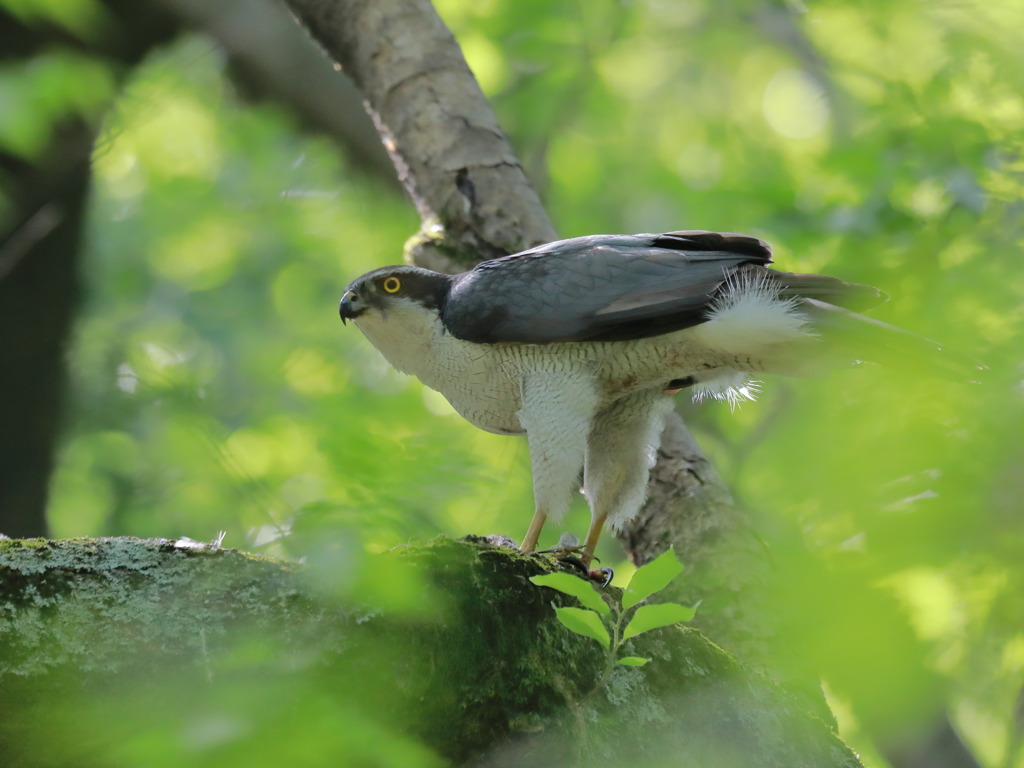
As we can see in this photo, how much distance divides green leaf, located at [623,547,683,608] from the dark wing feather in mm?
1983

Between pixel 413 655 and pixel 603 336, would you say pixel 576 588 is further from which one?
pixel 603 336

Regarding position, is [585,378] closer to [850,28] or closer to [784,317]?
[784,317]

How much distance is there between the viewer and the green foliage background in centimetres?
166

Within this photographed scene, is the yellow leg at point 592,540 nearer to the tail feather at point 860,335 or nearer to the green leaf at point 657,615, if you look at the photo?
the tail feather at point 860,335

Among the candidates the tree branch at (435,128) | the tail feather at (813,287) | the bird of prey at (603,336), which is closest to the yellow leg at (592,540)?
the bird of prey at (603,336)

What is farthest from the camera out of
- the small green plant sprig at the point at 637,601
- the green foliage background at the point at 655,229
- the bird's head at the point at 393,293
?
the bird's head at the point at 393,293

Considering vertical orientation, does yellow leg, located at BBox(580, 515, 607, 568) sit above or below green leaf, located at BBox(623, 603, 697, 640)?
below

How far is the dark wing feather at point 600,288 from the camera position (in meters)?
4.05

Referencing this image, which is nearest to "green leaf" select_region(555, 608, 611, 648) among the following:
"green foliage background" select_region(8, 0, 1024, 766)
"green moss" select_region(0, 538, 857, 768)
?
"green moss" select_region(0, 538, 857, 768)

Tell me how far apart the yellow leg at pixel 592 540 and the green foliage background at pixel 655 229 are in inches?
19.9

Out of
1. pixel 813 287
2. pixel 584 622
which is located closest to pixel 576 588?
pixel 584 622

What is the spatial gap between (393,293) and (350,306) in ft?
0.75

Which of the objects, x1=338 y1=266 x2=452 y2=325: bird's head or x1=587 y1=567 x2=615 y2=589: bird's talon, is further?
x1=338 y1=266 x2=452 y2=325: bird's head

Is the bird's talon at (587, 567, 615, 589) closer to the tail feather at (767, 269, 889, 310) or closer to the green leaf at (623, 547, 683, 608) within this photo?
the tail feather at (767, 269, 889, 310)
